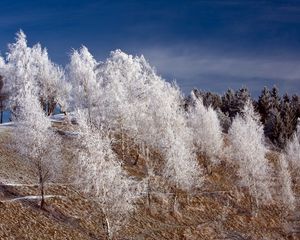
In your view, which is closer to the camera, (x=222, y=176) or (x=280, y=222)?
(x=280, y=222)

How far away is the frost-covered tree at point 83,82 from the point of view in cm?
7712

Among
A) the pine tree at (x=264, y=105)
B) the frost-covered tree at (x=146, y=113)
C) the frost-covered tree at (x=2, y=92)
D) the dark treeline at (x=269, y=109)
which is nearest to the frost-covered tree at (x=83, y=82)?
the frost-covered tree at (x=146, y=113)

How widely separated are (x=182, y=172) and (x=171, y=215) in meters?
5.48

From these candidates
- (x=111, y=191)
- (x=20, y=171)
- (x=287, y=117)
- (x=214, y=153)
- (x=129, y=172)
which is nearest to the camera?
(x=111, y=191)

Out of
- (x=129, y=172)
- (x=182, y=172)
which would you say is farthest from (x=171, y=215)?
(x=129, y=172)

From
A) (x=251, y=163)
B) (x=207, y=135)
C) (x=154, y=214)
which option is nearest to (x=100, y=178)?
(x=154, y=214)

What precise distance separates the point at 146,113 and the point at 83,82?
508 inches

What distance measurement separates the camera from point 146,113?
7062 cm

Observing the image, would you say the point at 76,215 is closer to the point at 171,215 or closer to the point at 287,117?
the point at 171,215

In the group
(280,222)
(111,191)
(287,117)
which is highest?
(287,117)

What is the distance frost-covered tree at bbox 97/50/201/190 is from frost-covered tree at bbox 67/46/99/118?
5.98ft

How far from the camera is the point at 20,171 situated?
58.2 meters

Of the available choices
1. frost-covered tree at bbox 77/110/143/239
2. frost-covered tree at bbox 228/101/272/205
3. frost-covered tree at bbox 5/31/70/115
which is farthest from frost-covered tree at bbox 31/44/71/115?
frost-covered tree at bbox 77/110/143/239

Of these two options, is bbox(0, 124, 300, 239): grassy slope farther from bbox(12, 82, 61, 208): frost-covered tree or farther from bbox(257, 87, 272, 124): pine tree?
bbox(257, 87, 272, 124): pine tree
